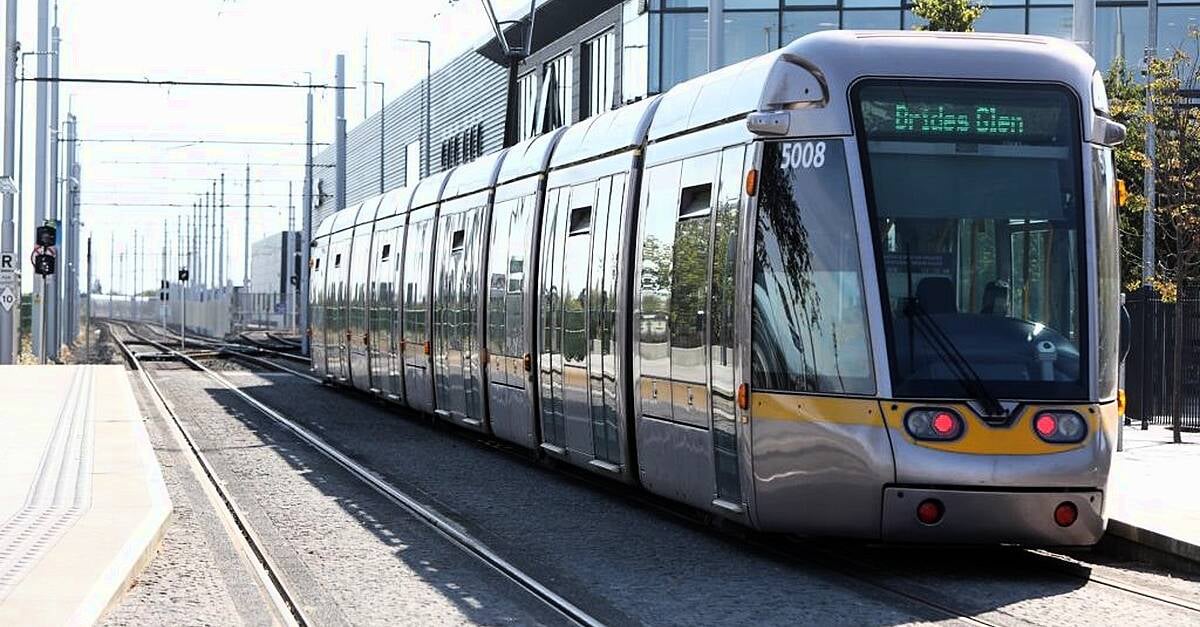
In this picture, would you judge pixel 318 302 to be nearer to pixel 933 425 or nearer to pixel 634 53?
pixel 634 53

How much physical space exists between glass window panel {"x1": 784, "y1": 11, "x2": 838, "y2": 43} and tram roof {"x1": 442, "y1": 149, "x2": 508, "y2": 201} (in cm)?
2344

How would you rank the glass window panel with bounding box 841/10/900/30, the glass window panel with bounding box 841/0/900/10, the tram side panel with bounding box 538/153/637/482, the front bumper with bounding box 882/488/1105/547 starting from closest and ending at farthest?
the front bumper with bounding box 882/488/1105/547 → the tram side panel with bounding box 538/153/637/482 → the glass window panel with bounding box 841/0/900/10 → the glass window panel with bounding box 841/10/900/30

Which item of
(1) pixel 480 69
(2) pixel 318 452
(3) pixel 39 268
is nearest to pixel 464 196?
(2) pixel 318 452

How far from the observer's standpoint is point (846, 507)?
36.2ft

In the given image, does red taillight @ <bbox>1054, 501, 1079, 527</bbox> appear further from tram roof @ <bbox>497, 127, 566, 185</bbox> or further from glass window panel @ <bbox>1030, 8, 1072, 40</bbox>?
glass window panel @ <bbox>1030, 8, 1072, 40</bbox>

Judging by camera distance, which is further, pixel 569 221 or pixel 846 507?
pixel 569 221

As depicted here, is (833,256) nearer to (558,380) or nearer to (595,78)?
(558,380)

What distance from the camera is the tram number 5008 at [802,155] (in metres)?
11.5

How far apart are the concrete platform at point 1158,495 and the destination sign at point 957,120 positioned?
2120 millimetres

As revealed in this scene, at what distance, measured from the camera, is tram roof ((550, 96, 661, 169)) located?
48.6 feet

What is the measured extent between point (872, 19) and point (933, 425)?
3475 cm

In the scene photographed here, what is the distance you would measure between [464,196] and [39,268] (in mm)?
23462

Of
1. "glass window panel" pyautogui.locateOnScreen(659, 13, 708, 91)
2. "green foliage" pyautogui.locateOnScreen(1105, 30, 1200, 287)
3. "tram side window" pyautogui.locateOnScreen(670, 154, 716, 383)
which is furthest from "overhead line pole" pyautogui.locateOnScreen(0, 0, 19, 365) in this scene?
"tram side window" pyautogui.locateOnScreen(670, 154, 716, 383)

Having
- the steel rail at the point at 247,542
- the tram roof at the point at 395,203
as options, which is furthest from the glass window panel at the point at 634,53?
the steel rail at the point at 247,542
